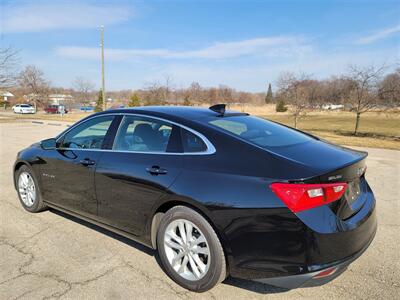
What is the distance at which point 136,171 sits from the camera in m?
2.99

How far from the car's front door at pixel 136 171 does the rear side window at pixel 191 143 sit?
0.30 ft

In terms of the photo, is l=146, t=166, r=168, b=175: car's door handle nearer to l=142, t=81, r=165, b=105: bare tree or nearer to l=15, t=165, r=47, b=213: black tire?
l=15, t=165, r=47, b=213: black tire

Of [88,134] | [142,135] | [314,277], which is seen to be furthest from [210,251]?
[88,134]

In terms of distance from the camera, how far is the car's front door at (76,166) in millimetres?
3486

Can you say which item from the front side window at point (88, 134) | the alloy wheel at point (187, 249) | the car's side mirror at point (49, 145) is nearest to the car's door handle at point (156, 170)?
the alloy wheel at point (187, 249)

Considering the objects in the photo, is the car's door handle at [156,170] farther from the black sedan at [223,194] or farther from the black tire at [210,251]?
the black tire at [210,251]

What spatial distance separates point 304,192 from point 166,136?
1.40 m

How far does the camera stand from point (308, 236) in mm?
2176

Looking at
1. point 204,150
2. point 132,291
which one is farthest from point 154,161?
point 132,291

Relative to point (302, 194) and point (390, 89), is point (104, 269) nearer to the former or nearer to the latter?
point (302, 194)


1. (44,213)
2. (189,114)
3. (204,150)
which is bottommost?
(44,213)

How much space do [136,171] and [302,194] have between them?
1.54 m

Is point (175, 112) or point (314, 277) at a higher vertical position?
point (175, 112)

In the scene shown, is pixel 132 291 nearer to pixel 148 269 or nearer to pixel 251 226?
pixel 148 269
